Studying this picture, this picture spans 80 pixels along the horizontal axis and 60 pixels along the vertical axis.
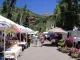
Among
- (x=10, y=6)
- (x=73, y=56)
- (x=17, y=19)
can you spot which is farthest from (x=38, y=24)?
(x=73, y=56)

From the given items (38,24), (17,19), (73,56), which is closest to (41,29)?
(38,24)

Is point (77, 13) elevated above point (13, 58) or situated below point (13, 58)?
above

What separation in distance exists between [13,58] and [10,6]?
39.9 meters

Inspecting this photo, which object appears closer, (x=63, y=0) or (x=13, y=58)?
(x=13, y=58)

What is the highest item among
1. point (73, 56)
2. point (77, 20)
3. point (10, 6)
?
point (10, 6)

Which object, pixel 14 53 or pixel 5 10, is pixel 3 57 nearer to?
pixel 14 53

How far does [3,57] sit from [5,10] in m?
40.4

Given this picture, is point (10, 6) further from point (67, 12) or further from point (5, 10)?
point (67, 12)

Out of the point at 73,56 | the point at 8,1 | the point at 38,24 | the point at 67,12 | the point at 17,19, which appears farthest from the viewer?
the point at 38,24

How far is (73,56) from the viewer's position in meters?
20.8

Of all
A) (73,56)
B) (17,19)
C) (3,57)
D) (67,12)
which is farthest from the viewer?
(17,19)

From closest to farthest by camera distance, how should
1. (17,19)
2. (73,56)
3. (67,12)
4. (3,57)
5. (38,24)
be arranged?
(3,57)
(73,56)
(67,12)
(17,19)
(38,24)

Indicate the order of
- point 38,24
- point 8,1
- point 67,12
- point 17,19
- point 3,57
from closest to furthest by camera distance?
1. point 3,57
2. point 67,12
3. point 8,1
4. point 17,19
5. point 38,24

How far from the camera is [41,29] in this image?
415 feet
